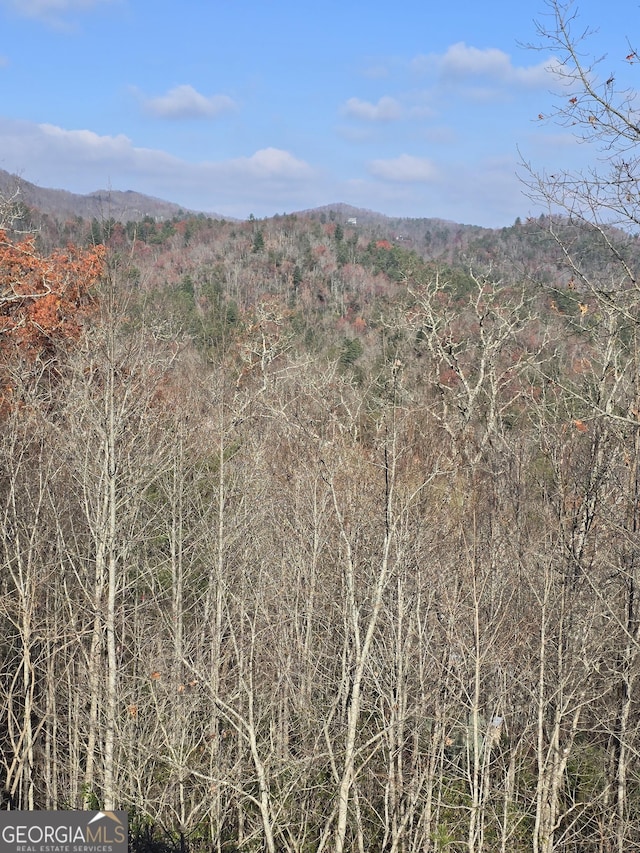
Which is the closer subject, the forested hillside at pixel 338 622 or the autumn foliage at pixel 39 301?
the forested hillside at pixel 338 622

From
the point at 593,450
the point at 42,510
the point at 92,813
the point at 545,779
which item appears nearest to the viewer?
the point at 92,813

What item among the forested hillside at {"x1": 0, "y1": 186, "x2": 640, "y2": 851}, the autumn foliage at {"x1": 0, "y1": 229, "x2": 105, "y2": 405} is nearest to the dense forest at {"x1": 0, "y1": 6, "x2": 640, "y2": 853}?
the forested hillside at {"x1": 0, "y1": 186, "x2": 640, "y2": 851}

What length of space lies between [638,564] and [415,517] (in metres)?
2.73

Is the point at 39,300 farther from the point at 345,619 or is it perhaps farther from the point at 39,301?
the point at 345,619

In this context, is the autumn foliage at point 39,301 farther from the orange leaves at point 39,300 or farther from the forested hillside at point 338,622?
the forested hillside at point 338,622

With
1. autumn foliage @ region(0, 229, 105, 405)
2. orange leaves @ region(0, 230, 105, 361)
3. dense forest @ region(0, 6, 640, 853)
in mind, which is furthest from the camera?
orange leaves @ region(0, 230, 105, 361)

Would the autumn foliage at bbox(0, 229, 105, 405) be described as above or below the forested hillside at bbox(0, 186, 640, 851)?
above

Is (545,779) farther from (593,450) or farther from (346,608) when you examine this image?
(593,450)

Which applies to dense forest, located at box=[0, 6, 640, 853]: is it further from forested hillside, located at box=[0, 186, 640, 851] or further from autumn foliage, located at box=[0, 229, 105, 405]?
autumn foliage, located at box=[0, 229, 105, 405]

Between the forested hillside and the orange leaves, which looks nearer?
the forested hillside

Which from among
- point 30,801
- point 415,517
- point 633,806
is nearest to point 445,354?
point 415,517

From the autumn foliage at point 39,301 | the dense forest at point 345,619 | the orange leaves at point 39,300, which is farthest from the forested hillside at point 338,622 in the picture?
the orange leaves at point 39,300

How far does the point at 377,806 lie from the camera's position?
995 cm

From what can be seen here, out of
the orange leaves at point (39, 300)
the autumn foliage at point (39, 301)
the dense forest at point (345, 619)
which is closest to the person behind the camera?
the dense forest at point (345, 619)
